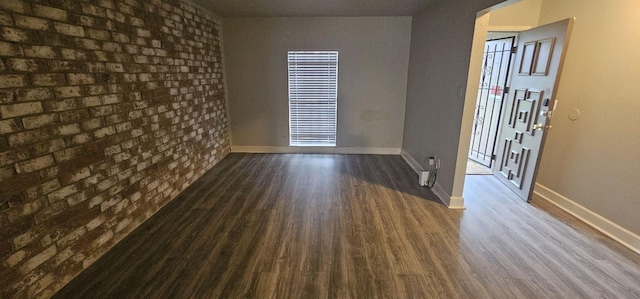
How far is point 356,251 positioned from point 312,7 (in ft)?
10.6

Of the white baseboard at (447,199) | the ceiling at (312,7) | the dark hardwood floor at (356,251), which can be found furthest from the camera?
the ceiling at (312,7)

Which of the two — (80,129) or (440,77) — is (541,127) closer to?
(440,77)

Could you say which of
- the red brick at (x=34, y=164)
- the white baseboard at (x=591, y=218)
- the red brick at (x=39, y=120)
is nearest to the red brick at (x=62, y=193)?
the red brick at (x=34, y=164)

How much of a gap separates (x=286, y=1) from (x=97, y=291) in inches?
135

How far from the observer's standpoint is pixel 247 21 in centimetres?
446

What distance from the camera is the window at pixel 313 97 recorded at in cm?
462

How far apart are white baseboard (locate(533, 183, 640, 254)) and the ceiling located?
272cm

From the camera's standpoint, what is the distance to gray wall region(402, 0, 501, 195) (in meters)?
2.76

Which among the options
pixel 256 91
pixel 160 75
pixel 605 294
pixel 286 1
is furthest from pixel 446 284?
A: pixel 256 91

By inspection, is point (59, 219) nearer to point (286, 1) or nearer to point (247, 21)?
point (286, 1)

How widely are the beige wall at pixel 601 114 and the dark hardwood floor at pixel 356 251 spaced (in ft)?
1.12

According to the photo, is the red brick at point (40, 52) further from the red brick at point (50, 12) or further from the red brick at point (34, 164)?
the red brick at point (34, 164)

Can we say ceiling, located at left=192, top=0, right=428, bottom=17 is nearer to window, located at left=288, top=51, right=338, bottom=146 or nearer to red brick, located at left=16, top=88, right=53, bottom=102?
window, located at left=288, top=51, right=338, bottom=146

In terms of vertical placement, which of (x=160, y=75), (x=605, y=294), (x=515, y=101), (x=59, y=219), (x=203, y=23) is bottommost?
(x=605, y=294)
